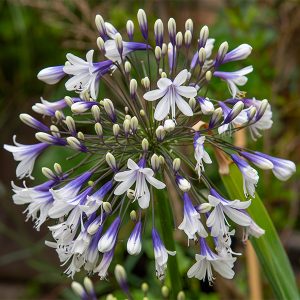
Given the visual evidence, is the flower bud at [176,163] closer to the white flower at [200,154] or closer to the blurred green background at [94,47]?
the white flower at [200,154]

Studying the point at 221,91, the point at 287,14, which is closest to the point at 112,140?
the point at 221,91

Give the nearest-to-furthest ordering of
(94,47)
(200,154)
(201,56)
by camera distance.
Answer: (200,154)
(201,56)
(94,47)

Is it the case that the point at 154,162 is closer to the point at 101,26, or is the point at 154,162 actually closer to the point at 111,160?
the point at 111,160

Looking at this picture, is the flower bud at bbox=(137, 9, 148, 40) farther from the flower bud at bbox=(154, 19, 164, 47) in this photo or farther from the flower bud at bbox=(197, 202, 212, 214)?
the flower bud at bbox=(197, 202, 212, 214)

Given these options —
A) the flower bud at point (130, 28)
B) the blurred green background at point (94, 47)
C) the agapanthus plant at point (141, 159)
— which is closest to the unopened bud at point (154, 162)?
the agapanthus plant at point (141, 159)

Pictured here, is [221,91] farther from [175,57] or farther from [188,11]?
[188,11]

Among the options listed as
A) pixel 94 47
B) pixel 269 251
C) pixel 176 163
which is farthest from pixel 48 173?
pixel 94 47
